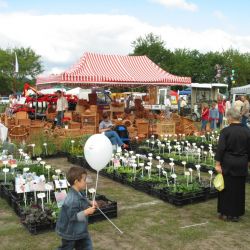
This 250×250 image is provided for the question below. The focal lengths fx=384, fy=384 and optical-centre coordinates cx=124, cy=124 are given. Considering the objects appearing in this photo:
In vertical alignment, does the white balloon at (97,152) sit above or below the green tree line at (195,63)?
below

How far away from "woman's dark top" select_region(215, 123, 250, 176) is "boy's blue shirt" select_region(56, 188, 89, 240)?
2.55 meters

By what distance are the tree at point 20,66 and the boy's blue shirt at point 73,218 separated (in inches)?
2130

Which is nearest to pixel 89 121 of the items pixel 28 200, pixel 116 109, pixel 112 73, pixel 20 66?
pixel 116 109

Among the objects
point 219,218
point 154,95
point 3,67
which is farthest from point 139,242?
point 3,67

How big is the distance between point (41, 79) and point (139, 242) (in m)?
12.3

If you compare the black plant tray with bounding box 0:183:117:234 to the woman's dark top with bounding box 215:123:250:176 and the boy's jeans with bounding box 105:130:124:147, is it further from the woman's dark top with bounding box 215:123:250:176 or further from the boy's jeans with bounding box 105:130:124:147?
the boy's jeans with bounding box 105:130:124:147

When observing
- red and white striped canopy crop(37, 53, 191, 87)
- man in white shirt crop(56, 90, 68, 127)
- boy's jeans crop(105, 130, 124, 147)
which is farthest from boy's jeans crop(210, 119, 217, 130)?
boy's jeans crop(105, 130, 124, 147)

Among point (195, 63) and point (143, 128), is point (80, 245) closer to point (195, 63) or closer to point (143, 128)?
point (143, 128)

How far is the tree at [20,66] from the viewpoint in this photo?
56.8m

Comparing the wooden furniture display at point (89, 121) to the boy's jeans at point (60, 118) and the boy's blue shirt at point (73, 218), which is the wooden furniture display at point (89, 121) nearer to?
the boy's jeans at point (60, 118)

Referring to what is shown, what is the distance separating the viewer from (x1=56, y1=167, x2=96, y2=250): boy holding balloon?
3.39 metres

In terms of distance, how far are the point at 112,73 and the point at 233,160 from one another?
10103mm

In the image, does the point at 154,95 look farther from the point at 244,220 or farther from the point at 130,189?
the point at 244,220

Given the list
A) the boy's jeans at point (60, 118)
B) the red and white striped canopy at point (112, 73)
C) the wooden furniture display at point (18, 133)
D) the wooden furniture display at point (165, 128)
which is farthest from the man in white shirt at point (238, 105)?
the boy's jeans at point (60, 118)
